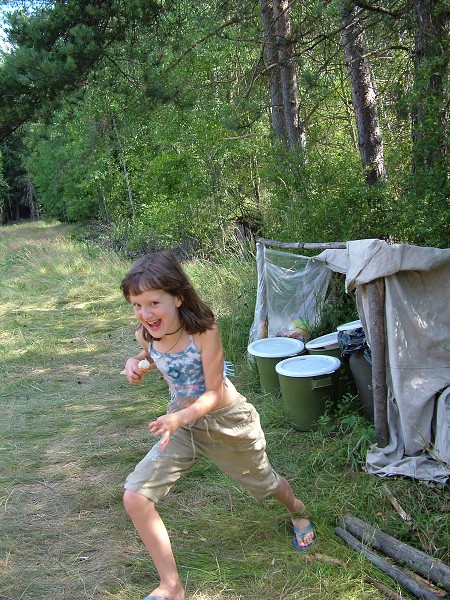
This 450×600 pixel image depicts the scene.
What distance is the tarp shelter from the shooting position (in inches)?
132

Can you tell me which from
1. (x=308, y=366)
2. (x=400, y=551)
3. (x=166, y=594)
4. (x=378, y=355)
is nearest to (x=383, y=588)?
(x=400, y=551)

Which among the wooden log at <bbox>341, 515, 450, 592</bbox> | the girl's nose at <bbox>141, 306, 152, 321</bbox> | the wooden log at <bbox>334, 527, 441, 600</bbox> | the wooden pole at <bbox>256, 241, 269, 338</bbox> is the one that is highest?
the girl's nose at <bbox>141, 306, 152, 321</bbox>

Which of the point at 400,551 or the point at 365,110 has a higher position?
the point at 365,110

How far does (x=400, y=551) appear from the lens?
8.93 ft

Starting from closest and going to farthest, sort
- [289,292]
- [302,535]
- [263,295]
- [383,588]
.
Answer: [383,588], [302,535], [289,292], [263,295]

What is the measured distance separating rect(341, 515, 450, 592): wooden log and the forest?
6.97 ft

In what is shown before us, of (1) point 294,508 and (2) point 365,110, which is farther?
(2) point 365,110

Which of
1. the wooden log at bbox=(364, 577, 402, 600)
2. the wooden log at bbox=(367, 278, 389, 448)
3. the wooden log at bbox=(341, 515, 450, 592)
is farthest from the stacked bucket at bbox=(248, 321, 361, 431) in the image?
the wooden log at bbox=(364, 577, 402, 600)

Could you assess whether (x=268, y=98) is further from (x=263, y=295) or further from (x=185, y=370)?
(x=185, y=370)

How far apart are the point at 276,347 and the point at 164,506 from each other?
188 cm

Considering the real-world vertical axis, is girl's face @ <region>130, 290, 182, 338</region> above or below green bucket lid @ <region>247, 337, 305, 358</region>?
above

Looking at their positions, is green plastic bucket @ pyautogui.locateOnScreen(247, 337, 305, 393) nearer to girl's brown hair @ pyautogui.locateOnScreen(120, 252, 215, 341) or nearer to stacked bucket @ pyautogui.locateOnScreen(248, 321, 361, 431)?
stacked bucket @ pyautogui.locateOnScreen(248, 321, 361, 431)

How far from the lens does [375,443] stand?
3664 millimetres

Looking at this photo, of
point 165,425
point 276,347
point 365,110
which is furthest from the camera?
point 365,110
